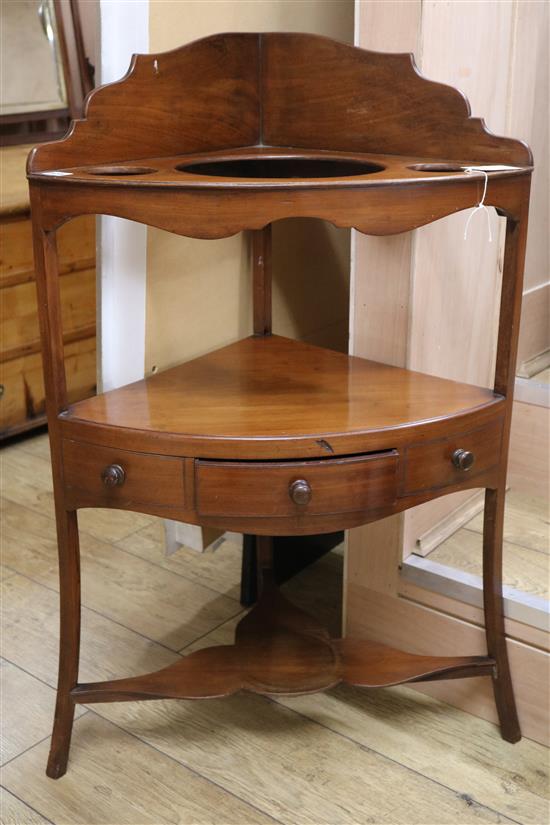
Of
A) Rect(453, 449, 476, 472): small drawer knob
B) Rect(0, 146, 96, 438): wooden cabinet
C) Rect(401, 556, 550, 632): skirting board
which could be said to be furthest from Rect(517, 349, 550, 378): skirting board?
Rect(0, 146, 96, 438): wooden cabinet

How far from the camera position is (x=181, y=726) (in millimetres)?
1397

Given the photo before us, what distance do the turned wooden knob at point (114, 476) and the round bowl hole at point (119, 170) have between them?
13.7 inches

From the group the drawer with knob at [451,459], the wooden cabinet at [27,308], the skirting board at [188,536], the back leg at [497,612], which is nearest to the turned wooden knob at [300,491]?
the drawer with knob at [451,459]

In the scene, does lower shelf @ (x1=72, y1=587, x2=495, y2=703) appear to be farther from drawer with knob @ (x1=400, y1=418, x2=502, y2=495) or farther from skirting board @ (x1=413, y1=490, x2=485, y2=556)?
drawer with knob @ (x1=400, y1=418, x2=502, y2=495)

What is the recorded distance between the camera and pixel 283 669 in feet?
4.33

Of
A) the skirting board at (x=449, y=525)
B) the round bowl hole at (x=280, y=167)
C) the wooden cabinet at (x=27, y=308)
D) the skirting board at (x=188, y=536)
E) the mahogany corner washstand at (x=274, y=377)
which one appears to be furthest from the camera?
the wooden cabinet at (x=27, y=308)

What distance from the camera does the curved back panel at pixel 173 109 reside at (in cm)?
117

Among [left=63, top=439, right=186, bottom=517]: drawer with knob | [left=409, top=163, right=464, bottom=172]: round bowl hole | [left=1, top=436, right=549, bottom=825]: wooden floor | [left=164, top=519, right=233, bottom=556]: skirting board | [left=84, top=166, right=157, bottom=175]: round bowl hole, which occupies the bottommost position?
[left=1, top=436, right=549, bottom=825]: wooden floor

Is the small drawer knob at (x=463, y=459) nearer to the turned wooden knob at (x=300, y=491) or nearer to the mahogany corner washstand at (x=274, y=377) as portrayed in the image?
the mahogany corner washstand at (x=274, y=377)

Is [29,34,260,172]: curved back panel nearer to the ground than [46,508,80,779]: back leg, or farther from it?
farther from it

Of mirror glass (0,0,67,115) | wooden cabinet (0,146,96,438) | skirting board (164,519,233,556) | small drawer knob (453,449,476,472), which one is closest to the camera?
small drawer knob (453,449,476,472)

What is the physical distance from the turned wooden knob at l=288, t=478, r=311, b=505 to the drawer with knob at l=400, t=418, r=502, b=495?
→ 124mm

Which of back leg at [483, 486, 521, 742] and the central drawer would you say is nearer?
the central drawer

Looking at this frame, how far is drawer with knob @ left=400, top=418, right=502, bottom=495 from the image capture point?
43.6 inches
